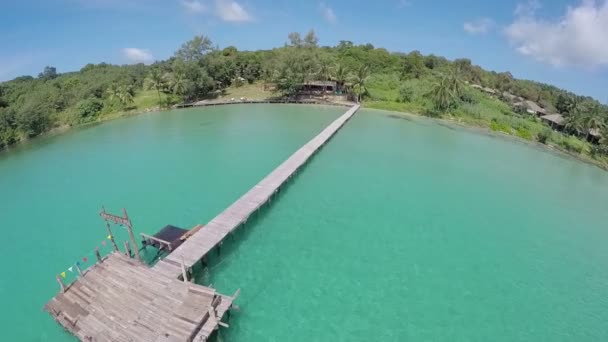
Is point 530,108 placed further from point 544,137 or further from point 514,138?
point 514,138

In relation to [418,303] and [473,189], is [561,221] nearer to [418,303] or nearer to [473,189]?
[473,189]

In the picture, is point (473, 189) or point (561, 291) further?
point (473, 189)

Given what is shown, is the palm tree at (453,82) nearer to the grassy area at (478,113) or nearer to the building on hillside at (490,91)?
the grassy area at (478,113)

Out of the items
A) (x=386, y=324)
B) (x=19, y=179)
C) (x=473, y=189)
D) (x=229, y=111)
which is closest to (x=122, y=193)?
(x=19, y=179)


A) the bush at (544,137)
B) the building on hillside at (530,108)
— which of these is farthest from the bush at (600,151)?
the building on hillside at (530,108)

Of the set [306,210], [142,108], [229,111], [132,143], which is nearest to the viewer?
[306,210]

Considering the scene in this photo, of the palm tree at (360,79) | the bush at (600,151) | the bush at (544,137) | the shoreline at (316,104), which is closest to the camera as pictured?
the shoreline at (316,104)
